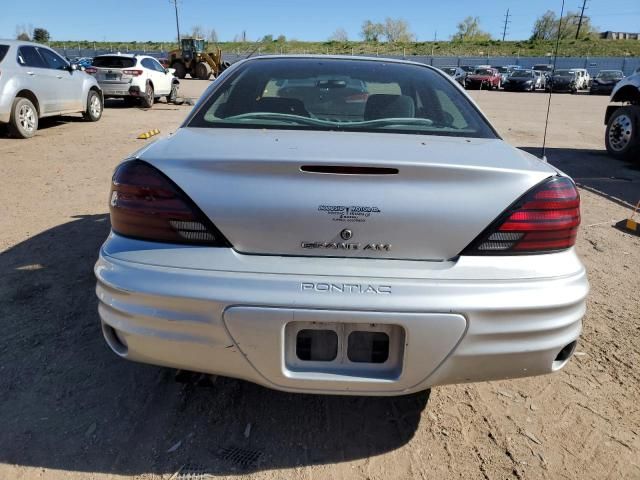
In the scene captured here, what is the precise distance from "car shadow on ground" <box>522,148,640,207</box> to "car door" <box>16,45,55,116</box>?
9.49 m

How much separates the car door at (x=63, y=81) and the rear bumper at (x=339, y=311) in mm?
9947

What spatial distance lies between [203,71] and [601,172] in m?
27.2

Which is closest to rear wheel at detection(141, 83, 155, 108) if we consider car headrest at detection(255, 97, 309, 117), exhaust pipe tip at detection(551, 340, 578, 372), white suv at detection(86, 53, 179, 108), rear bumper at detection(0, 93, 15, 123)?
white suv at detection(86, 53, 179, 108)

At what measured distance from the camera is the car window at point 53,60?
396 inches

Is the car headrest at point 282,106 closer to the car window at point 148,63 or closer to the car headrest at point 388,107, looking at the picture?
the car headrest at point 388,107

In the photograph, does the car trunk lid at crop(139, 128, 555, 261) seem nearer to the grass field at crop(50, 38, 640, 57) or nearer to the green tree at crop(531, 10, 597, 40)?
the green tree at crop(531, 10, 597, 40)

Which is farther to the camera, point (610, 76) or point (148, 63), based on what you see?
point (610, 76)

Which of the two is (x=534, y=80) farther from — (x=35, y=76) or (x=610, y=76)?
(x=35, y=76)

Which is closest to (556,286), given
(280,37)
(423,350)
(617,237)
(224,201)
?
(423,350)

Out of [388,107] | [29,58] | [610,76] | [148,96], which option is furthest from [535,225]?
[610,76]

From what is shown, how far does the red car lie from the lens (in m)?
34.4

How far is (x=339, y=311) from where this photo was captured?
1719 millimetres

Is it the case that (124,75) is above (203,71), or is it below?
above

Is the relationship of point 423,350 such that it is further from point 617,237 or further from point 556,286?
point 617,237
